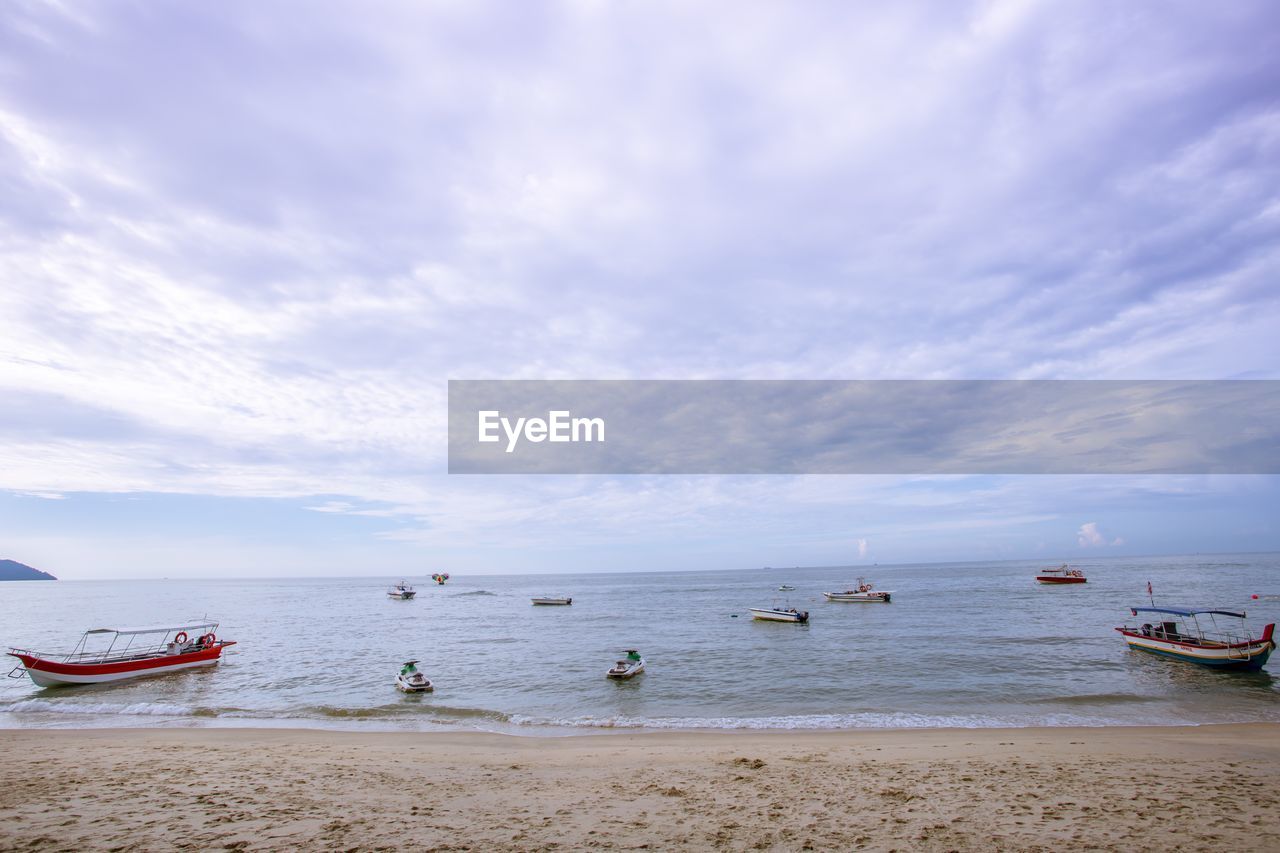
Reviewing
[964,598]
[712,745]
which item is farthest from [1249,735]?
[964,598]

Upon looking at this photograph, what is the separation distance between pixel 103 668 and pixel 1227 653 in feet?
204

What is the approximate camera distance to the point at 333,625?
7269 centimetres

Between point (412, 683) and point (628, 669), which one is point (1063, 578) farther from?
point (412, 683)

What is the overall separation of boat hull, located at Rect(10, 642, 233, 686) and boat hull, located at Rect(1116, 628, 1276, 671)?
60337 mm

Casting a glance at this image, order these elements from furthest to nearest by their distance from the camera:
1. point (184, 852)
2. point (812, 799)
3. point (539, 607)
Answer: point (539, 607)
point (812, 799)
point (184, 852)

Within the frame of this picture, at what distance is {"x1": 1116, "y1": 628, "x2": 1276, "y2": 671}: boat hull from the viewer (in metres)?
30.9

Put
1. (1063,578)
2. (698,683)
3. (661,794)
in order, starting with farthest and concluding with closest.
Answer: (1063,578), (698,683), (661,794)

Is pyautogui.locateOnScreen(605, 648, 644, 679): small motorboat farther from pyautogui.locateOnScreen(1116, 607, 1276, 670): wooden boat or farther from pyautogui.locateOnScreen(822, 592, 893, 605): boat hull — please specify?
pyautogui.locateOnScreen(822, 592, 893, 605): boat hull

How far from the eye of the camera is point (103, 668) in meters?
35.7

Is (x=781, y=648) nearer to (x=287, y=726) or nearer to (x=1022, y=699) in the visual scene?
(x=1022, y=699)

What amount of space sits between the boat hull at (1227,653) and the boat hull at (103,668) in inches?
2375

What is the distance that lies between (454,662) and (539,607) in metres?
58.0

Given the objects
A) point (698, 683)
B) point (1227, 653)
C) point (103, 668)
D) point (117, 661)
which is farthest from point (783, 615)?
point (103, 668)

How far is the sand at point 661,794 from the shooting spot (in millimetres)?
10477
